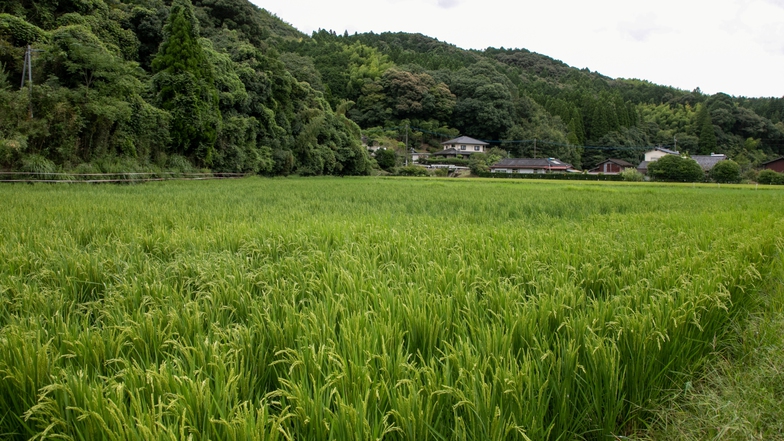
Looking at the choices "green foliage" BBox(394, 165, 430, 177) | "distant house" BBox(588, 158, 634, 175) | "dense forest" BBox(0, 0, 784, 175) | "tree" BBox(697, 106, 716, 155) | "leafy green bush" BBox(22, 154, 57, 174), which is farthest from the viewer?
"tree" BBox(697, 106, 716, 155)

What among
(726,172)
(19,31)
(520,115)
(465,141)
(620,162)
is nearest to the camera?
(19,31)

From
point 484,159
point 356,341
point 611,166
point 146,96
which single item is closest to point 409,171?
point 484,159

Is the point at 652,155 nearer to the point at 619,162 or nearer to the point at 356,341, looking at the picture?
the point at 619,162

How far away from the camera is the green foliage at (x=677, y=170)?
124 feet

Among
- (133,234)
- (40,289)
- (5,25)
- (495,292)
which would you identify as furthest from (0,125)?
(495,292)

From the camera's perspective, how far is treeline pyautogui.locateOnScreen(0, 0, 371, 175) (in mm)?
13875

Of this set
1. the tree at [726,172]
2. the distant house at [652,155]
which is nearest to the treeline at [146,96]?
the tree at [726,172]

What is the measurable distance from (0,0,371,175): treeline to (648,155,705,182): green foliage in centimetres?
3138

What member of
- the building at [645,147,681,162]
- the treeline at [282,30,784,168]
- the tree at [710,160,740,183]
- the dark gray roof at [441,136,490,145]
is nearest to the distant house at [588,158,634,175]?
the building at [645,147,681,162]

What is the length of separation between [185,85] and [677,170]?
41.2 meters

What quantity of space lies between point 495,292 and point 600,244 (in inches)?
84.6

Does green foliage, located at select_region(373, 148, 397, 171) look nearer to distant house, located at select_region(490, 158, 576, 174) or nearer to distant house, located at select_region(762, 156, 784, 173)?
distant house, located at select_region(490, 158, 576, 174)

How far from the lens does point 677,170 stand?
1495 inches

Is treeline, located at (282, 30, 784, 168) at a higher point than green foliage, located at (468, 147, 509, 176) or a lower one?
higher
